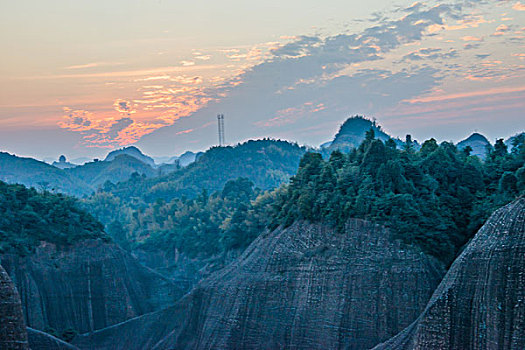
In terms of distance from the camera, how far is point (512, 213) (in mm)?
21672

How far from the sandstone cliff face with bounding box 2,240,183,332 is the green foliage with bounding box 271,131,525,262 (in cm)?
1824

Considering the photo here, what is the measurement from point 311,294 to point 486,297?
1240 centimetres

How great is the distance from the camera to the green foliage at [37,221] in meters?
46.5

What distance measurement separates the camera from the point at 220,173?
4515 inches

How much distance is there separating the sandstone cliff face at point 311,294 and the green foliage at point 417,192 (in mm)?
923

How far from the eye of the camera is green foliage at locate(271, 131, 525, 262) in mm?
31031

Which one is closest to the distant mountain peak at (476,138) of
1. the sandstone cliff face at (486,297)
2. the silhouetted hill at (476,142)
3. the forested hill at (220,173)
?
the silhouetted hill at (476,142)

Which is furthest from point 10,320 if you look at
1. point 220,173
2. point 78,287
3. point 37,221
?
point 220,173

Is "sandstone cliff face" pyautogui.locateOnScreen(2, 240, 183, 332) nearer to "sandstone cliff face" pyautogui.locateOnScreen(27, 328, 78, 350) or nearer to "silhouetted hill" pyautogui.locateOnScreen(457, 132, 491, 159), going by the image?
"sandstone cliff face" pyautogui.locateOnScreen(27, 328, 78, 350)

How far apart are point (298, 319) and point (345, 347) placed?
3.37 metres

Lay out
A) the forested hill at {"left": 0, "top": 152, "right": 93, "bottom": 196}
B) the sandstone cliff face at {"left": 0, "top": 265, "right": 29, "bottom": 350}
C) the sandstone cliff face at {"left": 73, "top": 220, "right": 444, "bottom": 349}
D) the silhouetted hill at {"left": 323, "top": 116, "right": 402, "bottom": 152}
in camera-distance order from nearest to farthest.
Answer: the sandstone cliff face at {"left": 0, "top": 265, "right": 29, "bottom": 350} → the sandstone cliff face at {"left": 73, "top": 220, "right": 444, "bottom": 349} → the silhouetted hill at {"left": 323, "top": 116, "right": 402, "bottom": 152} → the forested hill at {"left": 0, "top": 152, "right": 93, "bottom": 196}

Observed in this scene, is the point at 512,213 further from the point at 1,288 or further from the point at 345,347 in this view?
the point at 1,288

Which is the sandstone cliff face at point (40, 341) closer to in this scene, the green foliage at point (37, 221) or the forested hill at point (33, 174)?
the green foliage at point (37, 221)

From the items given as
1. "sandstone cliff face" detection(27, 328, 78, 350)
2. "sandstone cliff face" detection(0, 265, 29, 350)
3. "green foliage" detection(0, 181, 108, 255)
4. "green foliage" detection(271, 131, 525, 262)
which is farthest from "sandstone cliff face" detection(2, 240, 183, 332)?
"sandstone cliff face" detection(0, 265, 29, 350)
